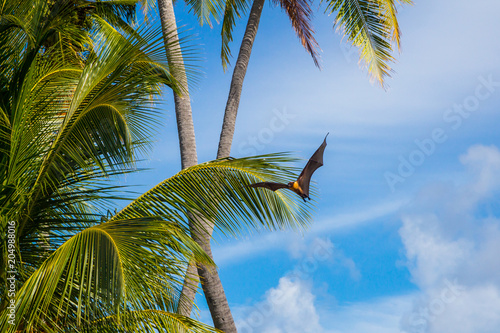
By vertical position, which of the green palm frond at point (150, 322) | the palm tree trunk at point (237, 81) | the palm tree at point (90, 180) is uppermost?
the palm tree trunk at point (237, 81)

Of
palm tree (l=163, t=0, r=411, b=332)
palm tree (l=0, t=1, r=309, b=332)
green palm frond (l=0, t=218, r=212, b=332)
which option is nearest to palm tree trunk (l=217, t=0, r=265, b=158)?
palm tree (l=163, t=0, r=411, b=332)

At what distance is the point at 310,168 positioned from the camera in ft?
16.4

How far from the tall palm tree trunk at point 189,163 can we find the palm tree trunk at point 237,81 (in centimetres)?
73

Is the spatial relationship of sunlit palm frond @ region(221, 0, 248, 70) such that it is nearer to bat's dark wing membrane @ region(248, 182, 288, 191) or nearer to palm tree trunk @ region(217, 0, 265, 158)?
palm tree trunk @ region(217, 0, 265, 158)

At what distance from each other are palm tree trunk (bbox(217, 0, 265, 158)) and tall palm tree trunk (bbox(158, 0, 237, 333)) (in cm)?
73

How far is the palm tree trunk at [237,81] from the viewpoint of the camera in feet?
27.0

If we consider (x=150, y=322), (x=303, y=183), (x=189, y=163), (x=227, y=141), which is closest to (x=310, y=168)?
(x=303, y=183)

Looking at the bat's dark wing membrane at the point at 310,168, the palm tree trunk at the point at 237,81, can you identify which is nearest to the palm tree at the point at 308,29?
the palm tree trunk at the point at 237,81

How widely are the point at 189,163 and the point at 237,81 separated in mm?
1976

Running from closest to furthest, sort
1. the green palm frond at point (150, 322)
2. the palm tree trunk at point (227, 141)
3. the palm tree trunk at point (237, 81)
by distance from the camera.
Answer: the green palm frond at point (150, 322)
the palm tree trunk at point (227, 141)
the palm tree trunk at point (237, 81)

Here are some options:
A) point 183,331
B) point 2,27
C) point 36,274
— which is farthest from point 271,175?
→ point 2,27

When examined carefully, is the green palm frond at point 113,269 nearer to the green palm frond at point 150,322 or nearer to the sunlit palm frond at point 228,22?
the green palm frond at point 150,322

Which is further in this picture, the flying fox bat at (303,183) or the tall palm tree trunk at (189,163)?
the tall palm tree trunk at (189,163)

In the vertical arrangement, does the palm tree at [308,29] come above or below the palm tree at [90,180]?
above
